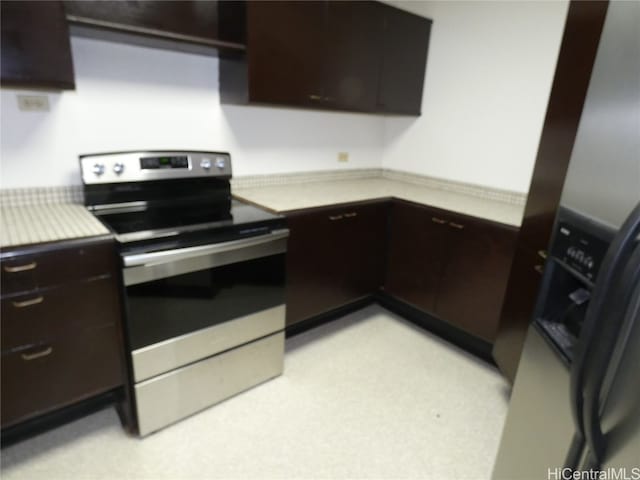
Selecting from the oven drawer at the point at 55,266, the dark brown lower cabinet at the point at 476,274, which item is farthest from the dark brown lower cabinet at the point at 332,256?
the oven drawer at the point at 55,266

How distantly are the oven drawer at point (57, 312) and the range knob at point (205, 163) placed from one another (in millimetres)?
813

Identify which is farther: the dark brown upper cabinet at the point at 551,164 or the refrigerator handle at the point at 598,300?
the dark brown upper cabinet at the point at 551,164

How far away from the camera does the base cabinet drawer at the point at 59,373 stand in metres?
1.34

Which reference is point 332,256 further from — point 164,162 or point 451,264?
point 164,162

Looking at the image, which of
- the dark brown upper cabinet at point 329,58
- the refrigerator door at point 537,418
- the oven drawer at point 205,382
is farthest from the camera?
the dark brown upper cabinet at point 329,58

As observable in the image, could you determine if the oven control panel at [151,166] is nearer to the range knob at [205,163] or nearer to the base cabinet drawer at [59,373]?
the range knob at [205,163]

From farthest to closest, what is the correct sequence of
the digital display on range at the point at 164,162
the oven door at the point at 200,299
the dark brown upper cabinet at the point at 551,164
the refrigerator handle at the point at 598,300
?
the digital display on range at the point at 164,162 < the oven door at the point at 200,299 < the dark brown upper cabinet at the point at 551,164 < the refrigerator handle at the point at 598,300

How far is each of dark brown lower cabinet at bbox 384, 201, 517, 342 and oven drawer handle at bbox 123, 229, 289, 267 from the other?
0.97m

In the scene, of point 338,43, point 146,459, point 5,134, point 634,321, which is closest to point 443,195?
point 338,43

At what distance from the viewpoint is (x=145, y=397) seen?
1.58 m

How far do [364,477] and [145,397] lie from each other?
954 mm

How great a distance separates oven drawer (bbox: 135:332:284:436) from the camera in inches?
63.5

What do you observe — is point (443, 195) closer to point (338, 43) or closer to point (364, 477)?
point (338, 43)

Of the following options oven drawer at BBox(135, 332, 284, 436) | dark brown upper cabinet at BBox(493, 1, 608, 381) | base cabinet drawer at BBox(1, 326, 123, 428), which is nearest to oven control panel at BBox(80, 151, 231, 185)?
base cabinet drawer at BBox(1, 326, 123, 428)
